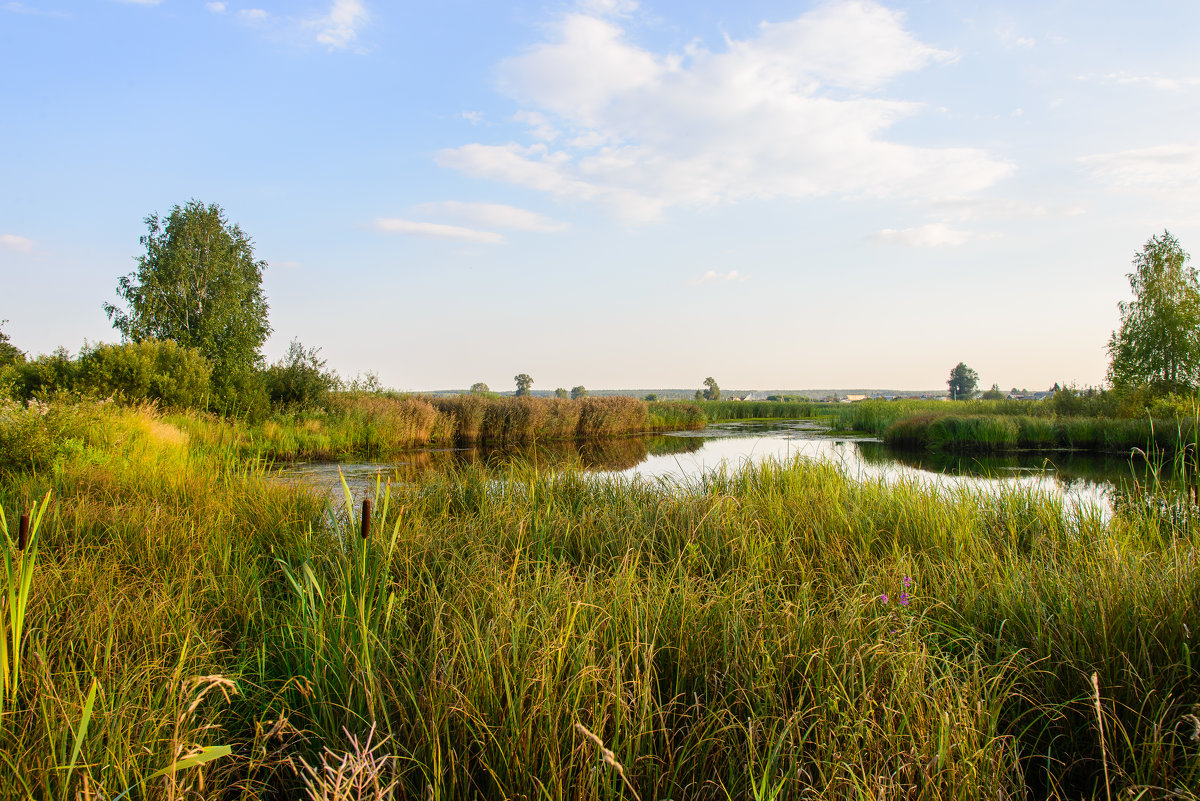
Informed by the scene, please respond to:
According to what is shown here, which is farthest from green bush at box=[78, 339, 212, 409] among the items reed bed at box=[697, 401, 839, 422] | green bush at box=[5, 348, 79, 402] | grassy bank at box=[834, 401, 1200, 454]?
reed bed at box=[697, 401, 839, 422]

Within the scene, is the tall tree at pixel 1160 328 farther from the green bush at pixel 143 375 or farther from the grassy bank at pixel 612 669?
the green bush at pixel 143 375

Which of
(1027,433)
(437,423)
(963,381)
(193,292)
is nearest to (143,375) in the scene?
(437,423)

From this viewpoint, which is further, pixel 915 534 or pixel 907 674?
pixel 915 534

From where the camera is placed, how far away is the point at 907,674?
6.29 feet

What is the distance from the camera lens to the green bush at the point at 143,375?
14086 millimetres

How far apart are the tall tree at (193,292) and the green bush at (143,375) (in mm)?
8786

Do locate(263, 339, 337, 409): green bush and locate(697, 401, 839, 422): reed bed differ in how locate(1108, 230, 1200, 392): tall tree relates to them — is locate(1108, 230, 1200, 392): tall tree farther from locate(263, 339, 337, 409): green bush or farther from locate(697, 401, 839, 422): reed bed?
locate(263, 339, 337, 409): green bush

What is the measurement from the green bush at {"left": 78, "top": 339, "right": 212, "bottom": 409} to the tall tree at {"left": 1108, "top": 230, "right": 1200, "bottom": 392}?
2707 cm

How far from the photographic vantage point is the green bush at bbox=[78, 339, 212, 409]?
46.2ft

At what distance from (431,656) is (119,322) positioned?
29.7 metres

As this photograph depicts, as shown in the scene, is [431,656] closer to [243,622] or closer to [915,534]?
[243,622]

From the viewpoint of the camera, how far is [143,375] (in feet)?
47.7

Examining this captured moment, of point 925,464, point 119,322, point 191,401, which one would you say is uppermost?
point 119,322

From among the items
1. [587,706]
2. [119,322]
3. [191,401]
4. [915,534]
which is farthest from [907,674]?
[119,322]
